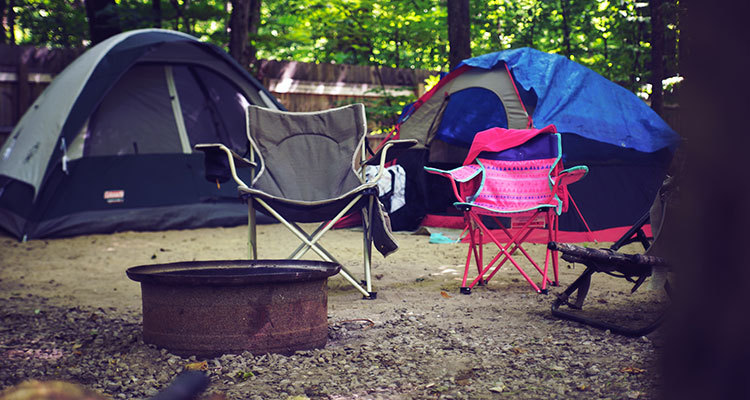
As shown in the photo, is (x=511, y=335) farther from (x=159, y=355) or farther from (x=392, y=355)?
(x=159, y=355)

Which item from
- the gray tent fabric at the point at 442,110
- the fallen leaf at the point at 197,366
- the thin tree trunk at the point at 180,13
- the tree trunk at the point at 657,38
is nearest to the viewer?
the fallen leaf at the point at 197,366

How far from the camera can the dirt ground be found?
2.50 m

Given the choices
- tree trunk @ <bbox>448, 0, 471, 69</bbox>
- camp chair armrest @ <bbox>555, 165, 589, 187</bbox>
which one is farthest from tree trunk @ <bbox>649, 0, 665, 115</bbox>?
camp chair armrest @ <bbox>555, 165, 589, 187</bbox>

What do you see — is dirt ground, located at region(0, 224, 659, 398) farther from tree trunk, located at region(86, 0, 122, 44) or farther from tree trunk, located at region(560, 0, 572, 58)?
tree trunk, located at region(560, 0, 572, 58)

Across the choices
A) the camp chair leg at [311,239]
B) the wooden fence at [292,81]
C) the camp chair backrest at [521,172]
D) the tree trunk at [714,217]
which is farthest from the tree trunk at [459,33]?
the tree trunk at [714,217]

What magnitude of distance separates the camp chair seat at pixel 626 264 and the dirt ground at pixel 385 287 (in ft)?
0.15

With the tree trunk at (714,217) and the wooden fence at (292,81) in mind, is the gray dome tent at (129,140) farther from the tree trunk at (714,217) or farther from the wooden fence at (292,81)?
the tree trunk at (714,217)

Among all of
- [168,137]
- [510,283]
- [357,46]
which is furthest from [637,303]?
[357,46]

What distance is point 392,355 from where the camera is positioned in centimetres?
229

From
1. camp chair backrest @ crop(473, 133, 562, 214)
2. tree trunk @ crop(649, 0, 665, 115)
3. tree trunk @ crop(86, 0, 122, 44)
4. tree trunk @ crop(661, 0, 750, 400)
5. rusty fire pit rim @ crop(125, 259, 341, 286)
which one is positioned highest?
tree trunk @ crop(86, 0, 122, 44)

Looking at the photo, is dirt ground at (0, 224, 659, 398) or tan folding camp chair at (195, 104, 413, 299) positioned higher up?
tan folding camp chair at (195, 104, 413, 299)

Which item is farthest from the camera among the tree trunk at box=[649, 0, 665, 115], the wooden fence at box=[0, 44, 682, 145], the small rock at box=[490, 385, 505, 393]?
the wooden fence at box=[0, 44, 682, 145]

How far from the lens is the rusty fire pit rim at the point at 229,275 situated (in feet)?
7.16

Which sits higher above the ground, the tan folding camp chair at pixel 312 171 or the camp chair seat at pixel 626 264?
the tan folding camp chair at pixel 312 171
